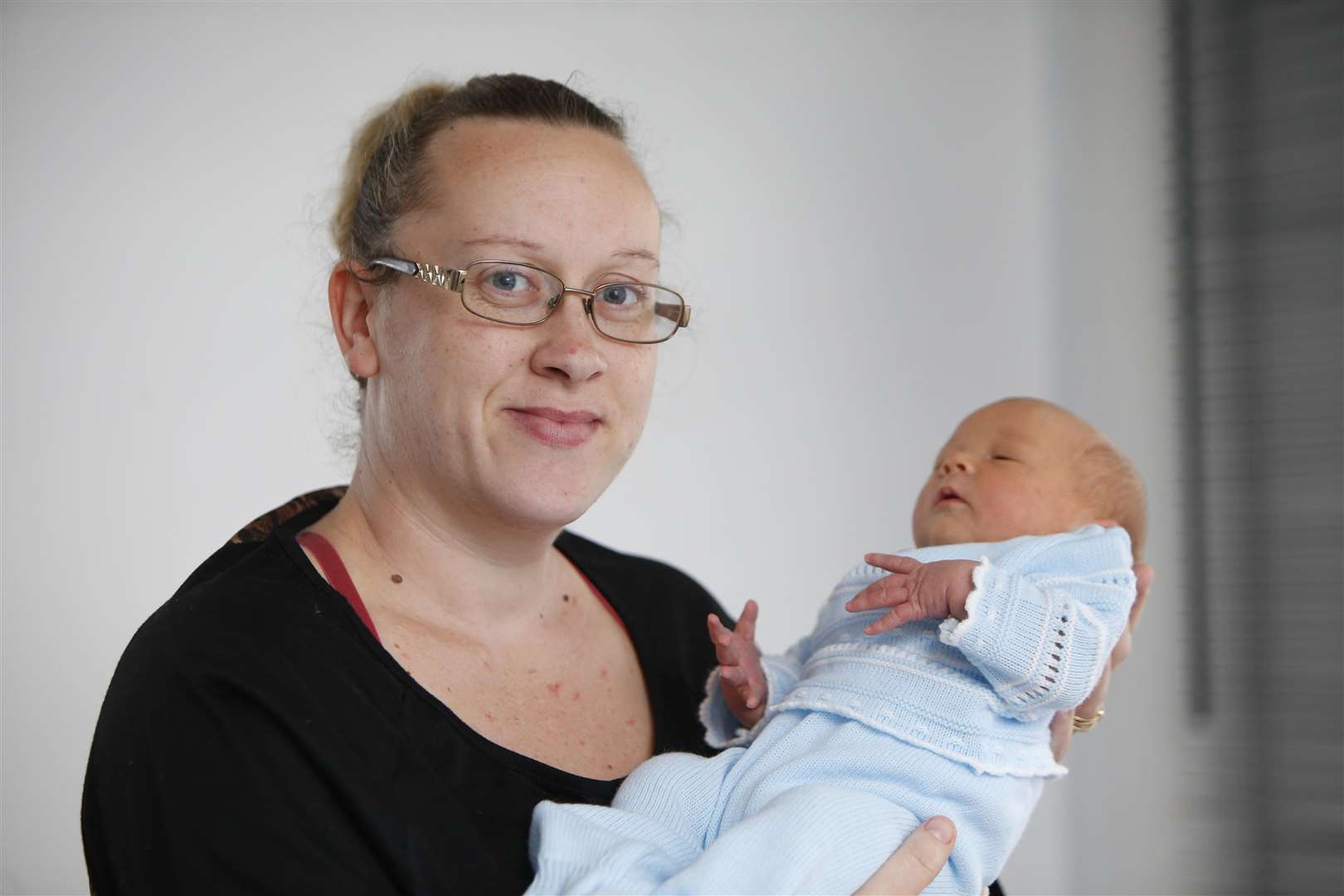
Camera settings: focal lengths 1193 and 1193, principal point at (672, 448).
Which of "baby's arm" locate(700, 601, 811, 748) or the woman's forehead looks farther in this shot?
"baby's arm" locate(700, 601, 811, 748)

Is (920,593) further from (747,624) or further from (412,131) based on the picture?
(412,131)

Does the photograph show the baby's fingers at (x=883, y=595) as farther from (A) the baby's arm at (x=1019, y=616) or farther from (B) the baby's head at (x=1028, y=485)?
(B) the baby's head at (x=1028, y=485)

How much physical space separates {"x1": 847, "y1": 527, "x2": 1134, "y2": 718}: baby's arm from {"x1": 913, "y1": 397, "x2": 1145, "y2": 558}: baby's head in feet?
0.64

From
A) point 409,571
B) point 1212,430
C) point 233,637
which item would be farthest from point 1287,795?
point 233,637

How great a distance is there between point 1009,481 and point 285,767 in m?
1.22

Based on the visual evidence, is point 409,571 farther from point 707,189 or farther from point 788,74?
point 788,74

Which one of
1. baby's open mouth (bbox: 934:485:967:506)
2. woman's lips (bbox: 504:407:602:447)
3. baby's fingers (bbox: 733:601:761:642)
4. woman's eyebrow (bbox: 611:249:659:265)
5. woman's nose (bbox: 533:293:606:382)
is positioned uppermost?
woman's eyebrow (bbox: 611:249:659:265)

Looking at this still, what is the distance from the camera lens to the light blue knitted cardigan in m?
1.61

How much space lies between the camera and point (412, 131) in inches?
74.8

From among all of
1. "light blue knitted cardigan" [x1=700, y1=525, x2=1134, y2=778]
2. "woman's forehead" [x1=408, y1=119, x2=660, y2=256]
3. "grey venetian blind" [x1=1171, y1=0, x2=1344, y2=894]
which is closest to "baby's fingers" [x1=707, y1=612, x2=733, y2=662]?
"light blue knitted cardigan" [x1=700, y1=525, x2=1134, y2=778]

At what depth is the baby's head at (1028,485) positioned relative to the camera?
6.46 ft

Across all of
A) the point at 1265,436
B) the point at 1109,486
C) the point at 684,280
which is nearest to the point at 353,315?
the point at 1109,486

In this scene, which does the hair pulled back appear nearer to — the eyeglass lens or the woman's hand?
the eyeglass lens

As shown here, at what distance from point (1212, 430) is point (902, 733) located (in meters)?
1.52
